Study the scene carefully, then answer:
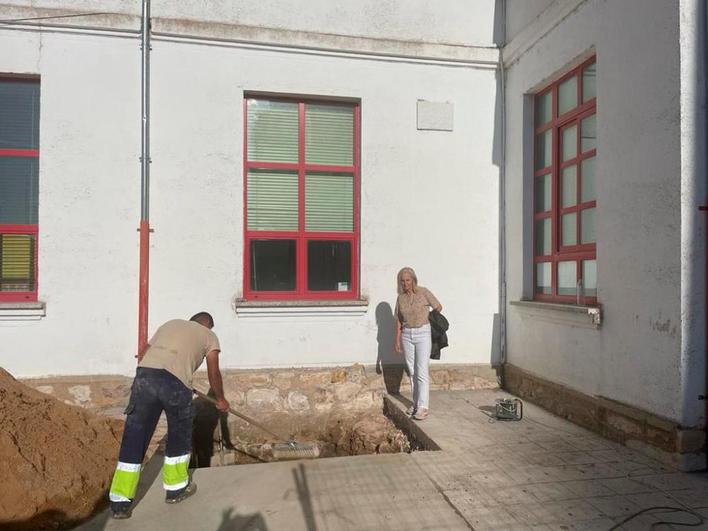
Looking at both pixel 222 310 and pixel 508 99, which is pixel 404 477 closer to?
pixel 222 310

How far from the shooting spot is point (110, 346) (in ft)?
19.6

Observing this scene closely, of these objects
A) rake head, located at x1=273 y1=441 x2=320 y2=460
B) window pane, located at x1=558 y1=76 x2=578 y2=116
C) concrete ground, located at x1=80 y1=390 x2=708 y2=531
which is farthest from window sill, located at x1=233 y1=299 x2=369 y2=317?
window pane, located at x1=558 y1=76 x2=578 y2=116

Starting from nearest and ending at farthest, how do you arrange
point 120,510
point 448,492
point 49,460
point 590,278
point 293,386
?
1. point 120,510
2. point 448,492
3. point 49,460
4. point 590,278
5. point 293,386

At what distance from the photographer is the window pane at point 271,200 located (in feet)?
21.3

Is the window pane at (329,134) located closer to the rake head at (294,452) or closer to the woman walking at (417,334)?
the woman walking at (417,334)

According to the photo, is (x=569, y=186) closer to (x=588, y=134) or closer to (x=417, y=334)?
(x=588, y=134)

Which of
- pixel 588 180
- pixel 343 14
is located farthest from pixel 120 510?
pixel 343 14

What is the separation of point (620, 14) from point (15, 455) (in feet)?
20.7

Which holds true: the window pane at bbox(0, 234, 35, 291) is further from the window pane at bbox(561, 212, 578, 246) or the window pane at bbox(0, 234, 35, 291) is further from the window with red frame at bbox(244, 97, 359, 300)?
the window pane at bbox(561, 212, 578, 246)

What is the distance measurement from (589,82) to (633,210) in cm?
174

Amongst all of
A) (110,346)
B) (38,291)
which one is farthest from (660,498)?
(38,291)

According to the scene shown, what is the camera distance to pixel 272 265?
6.52 m

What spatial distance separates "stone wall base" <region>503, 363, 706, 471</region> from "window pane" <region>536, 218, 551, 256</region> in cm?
154

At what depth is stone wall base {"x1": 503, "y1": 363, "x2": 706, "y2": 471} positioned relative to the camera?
4016 mm
